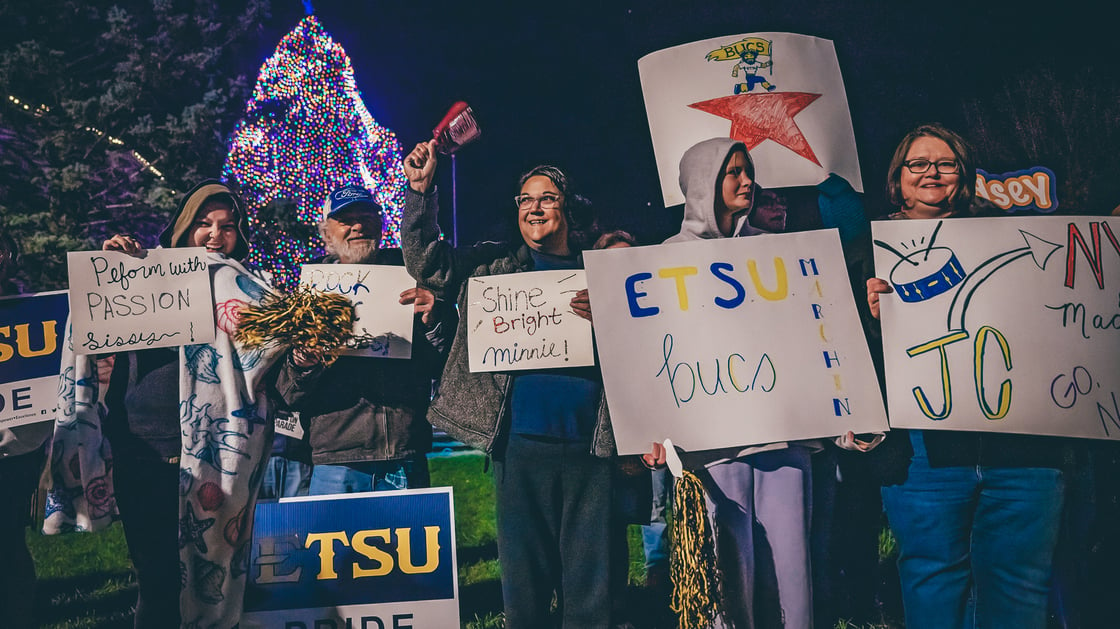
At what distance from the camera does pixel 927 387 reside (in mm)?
2545

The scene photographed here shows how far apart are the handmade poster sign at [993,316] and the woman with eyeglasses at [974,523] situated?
13cm

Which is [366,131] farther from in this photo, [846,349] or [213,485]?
[846,349]

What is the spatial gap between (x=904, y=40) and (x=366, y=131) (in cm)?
213

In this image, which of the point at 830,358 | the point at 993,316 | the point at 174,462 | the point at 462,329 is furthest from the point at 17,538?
the point at 993,316

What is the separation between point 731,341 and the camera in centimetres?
255

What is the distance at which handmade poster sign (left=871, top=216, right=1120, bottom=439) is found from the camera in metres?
2.54

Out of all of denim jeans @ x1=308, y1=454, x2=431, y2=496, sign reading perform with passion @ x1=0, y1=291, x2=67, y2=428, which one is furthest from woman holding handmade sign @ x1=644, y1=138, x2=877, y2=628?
sign reading perform with passion @ x1=0, y1=291, x2=67, y2=428

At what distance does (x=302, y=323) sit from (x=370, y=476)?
554 millimetres

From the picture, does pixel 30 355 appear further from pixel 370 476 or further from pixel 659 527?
pixel 659 527

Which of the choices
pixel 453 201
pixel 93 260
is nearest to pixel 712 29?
pixel 453 201

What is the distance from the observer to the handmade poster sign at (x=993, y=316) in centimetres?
254

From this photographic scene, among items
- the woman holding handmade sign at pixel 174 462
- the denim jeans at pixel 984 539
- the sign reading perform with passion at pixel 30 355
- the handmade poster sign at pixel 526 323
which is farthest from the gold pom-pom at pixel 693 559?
the sign reading perform with passion at pixel 30 355

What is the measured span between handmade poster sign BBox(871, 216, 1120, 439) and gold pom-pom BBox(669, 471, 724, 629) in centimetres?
71

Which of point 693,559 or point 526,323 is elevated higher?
point 526,323
